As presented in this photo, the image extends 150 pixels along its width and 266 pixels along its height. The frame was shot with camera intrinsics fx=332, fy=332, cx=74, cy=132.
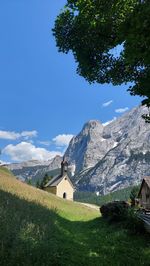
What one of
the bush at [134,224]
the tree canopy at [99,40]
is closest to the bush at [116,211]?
the bush at [134,224]

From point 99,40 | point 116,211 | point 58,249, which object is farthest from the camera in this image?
point 116,211

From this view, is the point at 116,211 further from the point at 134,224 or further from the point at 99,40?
the point at 99,40

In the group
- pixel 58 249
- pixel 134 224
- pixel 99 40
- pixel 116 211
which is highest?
pixel 99 40

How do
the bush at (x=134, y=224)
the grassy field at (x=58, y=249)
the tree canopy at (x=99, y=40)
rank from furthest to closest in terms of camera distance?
1. the bush at (x=134, y=224)
2. the tree canopy at (x=99, y=40)
3. the grassy field at (x=58, y=249)

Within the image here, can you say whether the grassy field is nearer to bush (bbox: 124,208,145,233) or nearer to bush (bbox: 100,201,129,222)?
bush (bbox: 124,208,145,233)

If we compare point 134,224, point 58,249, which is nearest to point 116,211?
point 134,224

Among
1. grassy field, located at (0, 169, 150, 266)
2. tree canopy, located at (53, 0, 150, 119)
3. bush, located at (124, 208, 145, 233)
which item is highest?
tree canopy, located at (53, 0, 150, 119)

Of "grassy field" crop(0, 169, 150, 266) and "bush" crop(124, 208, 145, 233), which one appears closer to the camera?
"grassy field" crop(0, 169, 150, 266)

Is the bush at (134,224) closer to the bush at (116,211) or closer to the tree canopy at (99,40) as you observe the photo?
the bush at (116,211)

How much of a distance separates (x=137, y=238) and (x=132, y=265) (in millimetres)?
5373

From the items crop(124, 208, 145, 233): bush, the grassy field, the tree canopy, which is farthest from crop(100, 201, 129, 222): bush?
the tree canopy

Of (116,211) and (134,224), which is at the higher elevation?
(116,211)

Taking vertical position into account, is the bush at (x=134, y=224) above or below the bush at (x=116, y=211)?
below

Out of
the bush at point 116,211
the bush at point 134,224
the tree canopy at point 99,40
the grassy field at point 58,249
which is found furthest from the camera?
the bush at point 116,211
